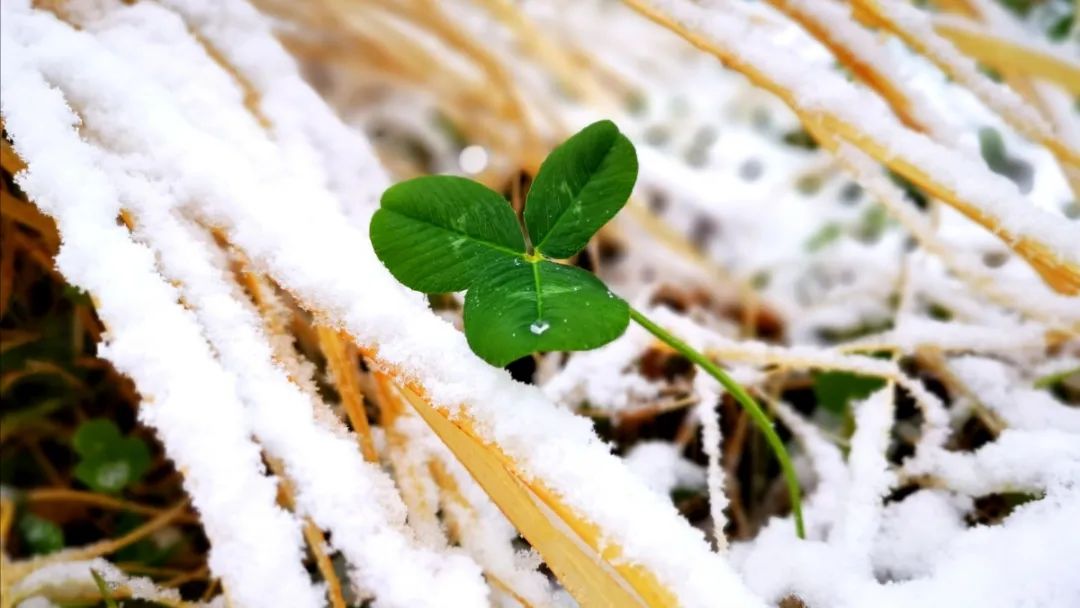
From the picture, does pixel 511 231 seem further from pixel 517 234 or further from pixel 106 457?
pixel 106 457

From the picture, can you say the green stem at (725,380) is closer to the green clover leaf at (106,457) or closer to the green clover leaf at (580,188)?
the green clover leaf at (580,188)

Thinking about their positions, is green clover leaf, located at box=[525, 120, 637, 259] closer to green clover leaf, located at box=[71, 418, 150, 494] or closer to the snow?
the snow

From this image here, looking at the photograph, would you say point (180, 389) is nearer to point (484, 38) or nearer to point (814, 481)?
point (814, 481)

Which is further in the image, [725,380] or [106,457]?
[106,457]

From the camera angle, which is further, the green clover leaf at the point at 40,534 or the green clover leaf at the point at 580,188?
the green clover leaf at the point at 40,534

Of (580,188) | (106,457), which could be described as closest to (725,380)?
(580,188)

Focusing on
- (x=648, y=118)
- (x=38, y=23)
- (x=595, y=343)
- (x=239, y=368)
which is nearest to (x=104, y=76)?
(x=38, y=23)

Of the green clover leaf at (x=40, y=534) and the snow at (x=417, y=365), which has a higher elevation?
the snow at (x=417, y=365)

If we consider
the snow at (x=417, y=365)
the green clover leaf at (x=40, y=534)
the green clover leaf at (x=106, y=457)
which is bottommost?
the green clover leaf at (x=40, y=534)

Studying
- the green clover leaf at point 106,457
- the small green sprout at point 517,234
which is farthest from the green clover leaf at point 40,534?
the small green sprout at point 517,234
